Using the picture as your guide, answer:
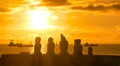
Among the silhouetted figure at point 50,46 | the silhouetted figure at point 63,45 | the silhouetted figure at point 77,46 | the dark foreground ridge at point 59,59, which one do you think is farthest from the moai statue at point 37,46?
the silhouetted figure at point 77,46

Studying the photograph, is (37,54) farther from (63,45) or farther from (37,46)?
(63,45)

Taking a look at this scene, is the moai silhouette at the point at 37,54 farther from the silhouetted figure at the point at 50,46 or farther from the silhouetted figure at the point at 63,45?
the silhouetted figure at the point at 63,45

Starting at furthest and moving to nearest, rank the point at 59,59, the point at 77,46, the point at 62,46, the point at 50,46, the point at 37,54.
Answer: the point at 77,46, the point at 62,46, the point at 37,54, the point at 50,46, the point at 59,59

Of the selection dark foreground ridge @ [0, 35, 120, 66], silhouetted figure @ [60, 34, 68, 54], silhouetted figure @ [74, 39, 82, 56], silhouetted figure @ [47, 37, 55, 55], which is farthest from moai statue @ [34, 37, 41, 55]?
silhouetted figure @ [74, 39, 82, 56]

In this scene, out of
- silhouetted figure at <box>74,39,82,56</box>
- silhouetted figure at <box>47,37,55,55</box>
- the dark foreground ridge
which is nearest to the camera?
the dark foreground ridge

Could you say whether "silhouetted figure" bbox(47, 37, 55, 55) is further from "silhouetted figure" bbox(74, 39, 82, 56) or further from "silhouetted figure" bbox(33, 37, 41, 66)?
"silhouetted figure" bbox(74, 39, 82, 56)

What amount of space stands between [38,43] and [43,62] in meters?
4.78

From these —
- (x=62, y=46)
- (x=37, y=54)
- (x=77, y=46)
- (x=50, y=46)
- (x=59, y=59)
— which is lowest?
(x=59, y=59)

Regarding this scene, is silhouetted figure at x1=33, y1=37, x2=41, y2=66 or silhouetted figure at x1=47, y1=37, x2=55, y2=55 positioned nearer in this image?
silhouetted figure at x1=33, y1=37, x2=41, y2=66

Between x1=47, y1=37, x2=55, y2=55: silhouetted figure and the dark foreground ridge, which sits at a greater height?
x1=47, y1=37, x2=55, y2=55: silhouetted figure

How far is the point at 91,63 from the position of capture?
85.4 meters

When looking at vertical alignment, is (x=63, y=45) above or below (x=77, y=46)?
above

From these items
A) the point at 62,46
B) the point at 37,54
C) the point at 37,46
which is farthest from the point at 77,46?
the point at 37,54

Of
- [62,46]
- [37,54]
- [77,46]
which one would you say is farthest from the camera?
[77,46]
